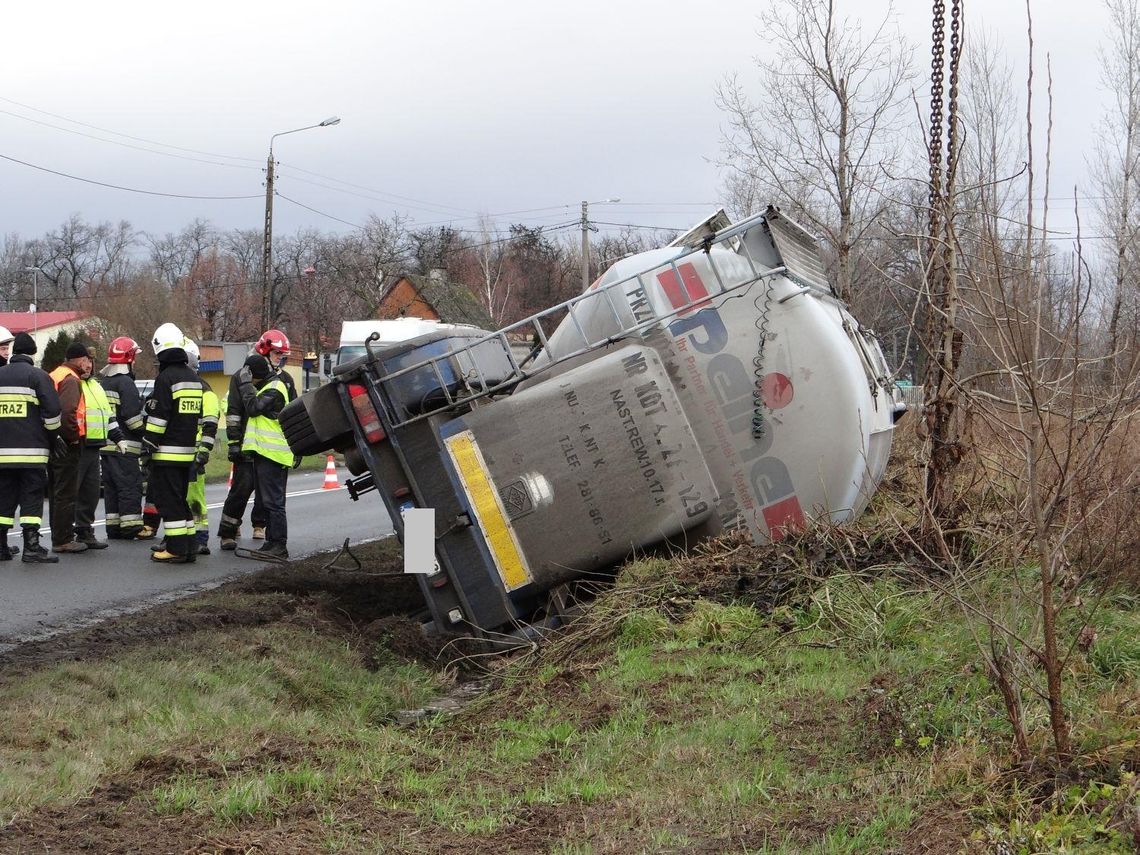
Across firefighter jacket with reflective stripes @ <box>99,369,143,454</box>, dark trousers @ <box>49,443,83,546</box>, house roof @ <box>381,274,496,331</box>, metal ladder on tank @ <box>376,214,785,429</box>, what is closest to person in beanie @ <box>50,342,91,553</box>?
dark trousers @ <box>49,443,83,546</box>

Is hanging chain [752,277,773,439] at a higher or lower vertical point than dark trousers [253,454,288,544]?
lower

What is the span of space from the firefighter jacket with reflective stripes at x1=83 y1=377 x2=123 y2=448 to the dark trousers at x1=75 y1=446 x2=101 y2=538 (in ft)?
0.44

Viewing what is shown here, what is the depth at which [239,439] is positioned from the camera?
1138 centimetres

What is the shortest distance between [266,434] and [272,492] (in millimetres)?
530

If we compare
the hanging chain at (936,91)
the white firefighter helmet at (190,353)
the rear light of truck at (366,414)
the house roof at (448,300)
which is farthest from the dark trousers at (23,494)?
the house roof at (448,300)

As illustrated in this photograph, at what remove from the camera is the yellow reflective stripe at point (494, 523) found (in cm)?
766

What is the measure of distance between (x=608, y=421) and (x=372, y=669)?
6.81 feet

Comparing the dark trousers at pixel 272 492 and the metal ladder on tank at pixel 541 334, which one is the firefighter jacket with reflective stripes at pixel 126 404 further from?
the metal ladder on tank at pixel 541 334

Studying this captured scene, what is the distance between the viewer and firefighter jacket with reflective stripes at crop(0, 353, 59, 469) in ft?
33.2

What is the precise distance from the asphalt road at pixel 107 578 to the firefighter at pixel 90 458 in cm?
28

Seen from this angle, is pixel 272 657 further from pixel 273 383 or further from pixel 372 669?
pixel 273 383

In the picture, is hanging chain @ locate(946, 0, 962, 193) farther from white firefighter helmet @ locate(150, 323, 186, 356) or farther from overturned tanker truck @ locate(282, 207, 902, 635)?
white firefighter helmet @ locate(150, 323, 186, 356)

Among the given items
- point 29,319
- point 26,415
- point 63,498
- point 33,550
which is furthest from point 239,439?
point 29,319

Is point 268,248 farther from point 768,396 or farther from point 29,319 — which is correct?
point 29,319
